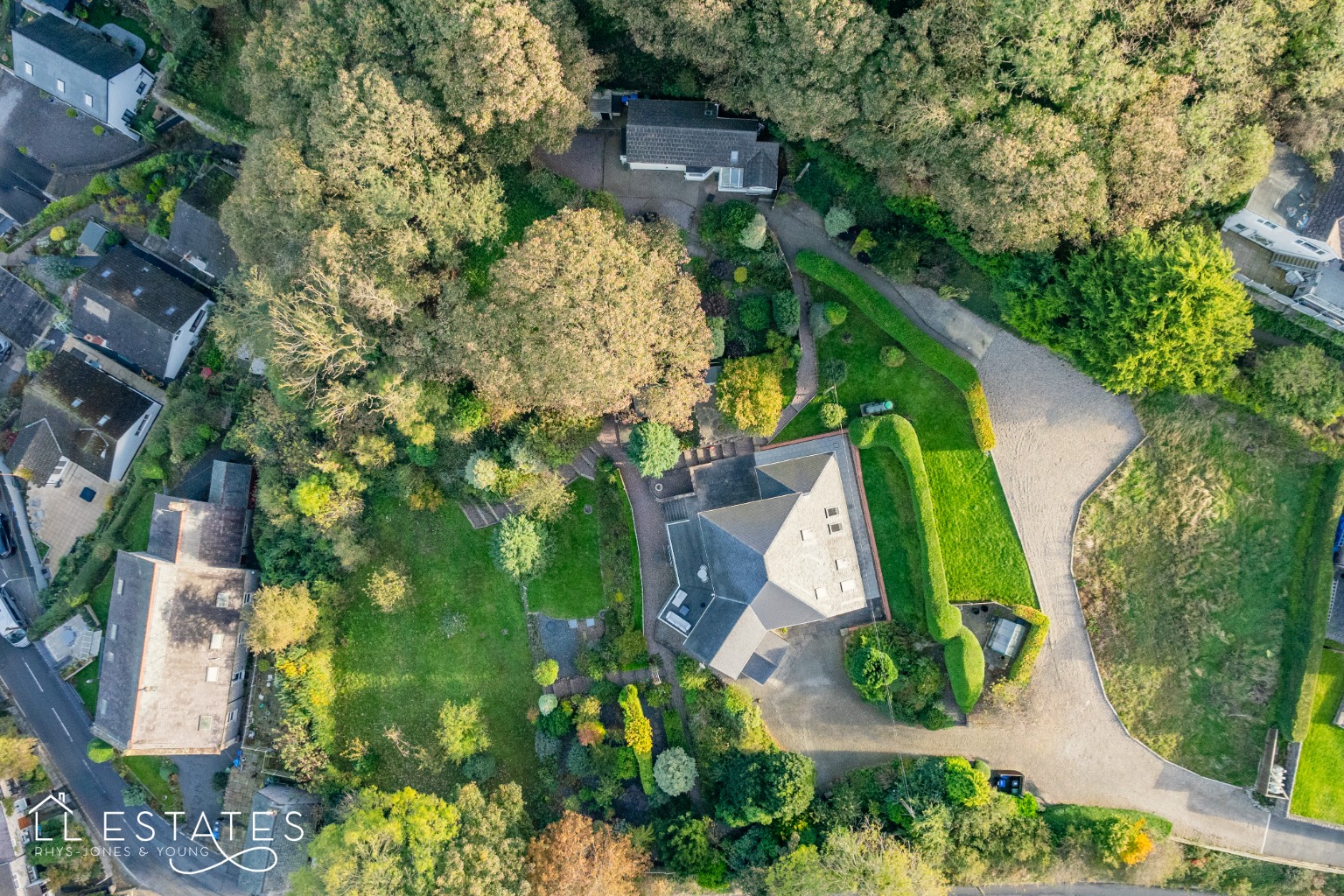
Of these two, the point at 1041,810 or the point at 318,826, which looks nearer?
the point at 1041,810

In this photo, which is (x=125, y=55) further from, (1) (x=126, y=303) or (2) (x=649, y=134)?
(2) (x=649, y=134)

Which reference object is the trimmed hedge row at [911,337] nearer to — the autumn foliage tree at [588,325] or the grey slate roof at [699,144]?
the grey slate roof at [699,144]

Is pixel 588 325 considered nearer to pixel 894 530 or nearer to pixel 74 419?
pixel 894 530

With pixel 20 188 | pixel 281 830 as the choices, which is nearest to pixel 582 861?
pixel 281 830

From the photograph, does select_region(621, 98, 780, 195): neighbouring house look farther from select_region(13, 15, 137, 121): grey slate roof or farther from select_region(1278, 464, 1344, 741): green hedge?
select_region(13, 15, 137, 121): grey slate roof

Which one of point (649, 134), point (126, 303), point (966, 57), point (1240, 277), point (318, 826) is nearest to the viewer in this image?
point (966, 57)

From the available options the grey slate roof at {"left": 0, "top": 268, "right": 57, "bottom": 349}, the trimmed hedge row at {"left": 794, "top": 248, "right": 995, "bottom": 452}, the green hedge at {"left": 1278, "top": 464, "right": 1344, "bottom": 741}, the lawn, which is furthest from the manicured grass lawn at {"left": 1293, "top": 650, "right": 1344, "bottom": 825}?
the grey slate roof at {"left": 0, "top": 268, "right": 57, "bottom": 349}

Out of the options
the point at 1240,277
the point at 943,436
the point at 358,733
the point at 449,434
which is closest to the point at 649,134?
the point at 449,434
